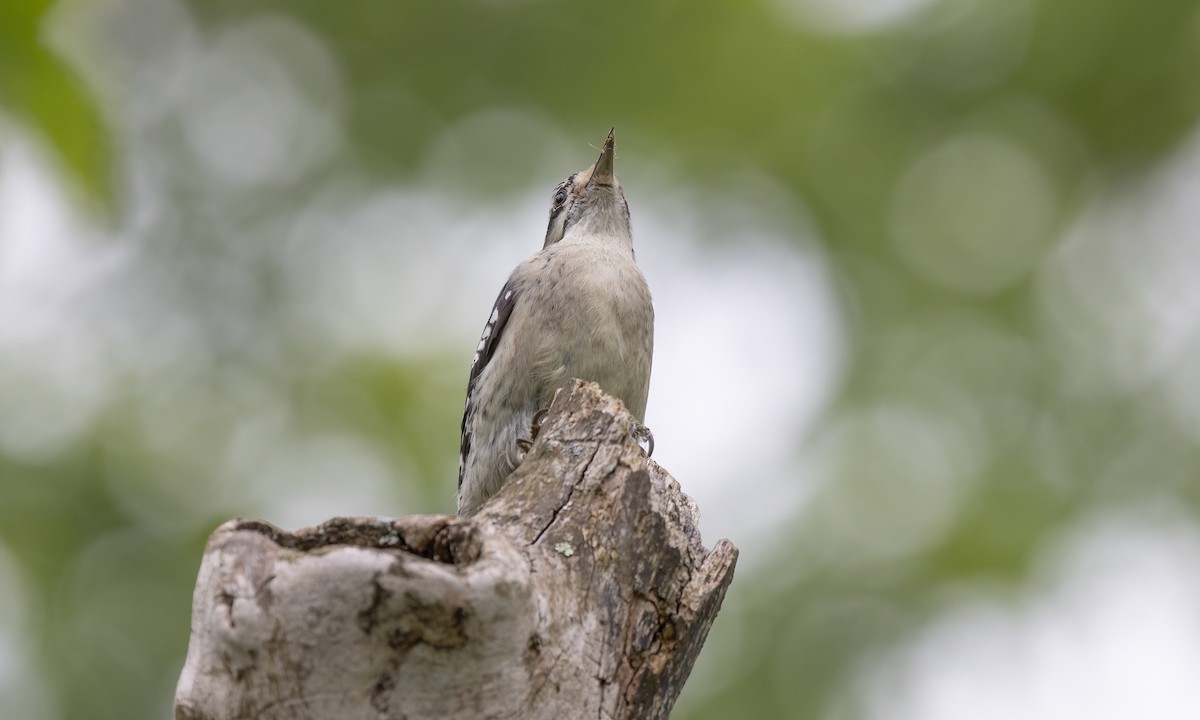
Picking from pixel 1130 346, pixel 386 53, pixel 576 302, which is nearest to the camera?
pixel 576 302

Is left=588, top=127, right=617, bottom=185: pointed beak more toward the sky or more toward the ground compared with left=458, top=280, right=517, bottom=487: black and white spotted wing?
more toward the sky

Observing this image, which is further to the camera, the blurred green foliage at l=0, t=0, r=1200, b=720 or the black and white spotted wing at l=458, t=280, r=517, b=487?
the blurred green foliage at l=0, t=0, r=1200, b=720

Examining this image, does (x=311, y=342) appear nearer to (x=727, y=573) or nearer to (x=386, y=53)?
(x=386, y=53)

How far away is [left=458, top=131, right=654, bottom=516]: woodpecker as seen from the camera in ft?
18.0

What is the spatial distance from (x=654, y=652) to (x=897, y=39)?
526cm

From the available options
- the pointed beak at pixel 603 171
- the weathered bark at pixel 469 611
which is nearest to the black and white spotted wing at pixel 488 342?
the pointed beak at pixel 603 171

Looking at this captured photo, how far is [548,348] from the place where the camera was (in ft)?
18.0

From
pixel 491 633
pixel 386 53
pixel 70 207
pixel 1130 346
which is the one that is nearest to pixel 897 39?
pixel 1130 346

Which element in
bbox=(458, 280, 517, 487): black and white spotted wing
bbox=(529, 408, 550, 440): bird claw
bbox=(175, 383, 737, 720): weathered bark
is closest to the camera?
bbox=(175, 383, 737, 720): weathered bark

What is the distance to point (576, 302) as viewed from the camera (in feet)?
18.2

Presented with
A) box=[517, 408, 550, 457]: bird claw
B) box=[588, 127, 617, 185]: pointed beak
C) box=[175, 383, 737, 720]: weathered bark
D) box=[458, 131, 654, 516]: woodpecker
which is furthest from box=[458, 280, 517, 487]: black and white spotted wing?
box=[175, 383, 737, 720]: weathered bark

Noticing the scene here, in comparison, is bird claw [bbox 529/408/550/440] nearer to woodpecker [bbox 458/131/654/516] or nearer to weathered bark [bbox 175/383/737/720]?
woodpecker [bbox 458/131/654/516]

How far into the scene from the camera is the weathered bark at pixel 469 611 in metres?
2.77

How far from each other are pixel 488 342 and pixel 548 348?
0.64 m
